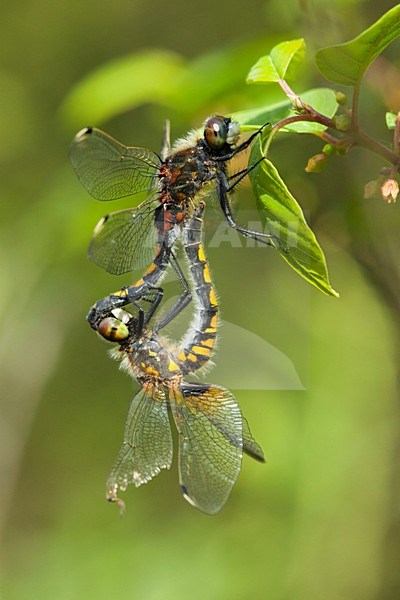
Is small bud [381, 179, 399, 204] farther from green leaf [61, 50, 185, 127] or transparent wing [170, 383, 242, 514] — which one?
green leaf [61, 50, 185, 127]

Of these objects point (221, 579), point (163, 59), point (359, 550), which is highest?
point (163, 59)

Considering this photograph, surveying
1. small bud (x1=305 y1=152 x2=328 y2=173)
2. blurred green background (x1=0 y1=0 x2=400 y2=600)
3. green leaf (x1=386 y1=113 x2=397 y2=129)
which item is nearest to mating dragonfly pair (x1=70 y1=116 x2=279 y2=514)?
blurred green background (x1=0 y1=0 x2=400 y2=600)

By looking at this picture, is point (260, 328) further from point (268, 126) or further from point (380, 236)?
point (268, 126)

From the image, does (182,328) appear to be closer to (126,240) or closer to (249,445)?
(126,240)

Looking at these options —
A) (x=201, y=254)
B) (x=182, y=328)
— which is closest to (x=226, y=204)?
(x=201, y=254)

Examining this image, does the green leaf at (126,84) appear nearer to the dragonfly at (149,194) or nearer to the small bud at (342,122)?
the dragonfly at (149,194)

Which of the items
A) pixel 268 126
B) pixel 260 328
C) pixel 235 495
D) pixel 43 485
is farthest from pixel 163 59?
pixel 43 485

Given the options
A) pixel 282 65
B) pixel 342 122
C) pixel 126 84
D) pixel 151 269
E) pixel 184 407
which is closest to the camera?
pixel 342 122
